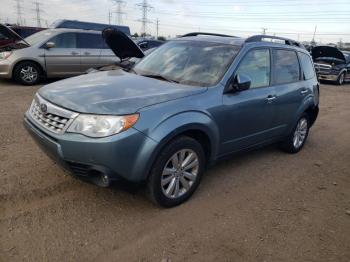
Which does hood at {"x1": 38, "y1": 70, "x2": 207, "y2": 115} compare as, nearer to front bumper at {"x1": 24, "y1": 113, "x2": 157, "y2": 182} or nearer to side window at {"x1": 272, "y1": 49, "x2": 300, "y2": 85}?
front bumper at {"x1": 24, "y1": 113, "x2": 157, "y2": 182}

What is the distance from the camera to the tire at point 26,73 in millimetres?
9562

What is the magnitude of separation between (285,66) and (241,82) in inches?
57.4

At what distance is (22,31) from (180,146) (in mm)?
18193

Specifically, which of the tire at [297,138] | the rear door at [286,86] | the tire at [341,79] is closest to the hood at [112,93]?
the rear door at [286,86]

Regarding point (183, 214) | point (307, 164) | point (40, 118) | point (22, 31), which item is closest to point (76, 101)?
point (40, 118)

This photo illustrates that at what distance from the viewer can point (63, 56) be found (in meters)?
10.1

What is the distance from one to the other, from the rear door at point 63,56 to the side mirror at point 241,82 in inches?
294

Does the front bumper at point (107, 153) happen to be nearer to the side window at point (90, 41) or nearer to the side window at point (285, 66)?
the side window at point (285, 66)

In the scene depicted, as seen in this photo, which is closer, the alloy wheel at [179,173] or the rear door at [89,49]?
the alloy wheel at [179,173]

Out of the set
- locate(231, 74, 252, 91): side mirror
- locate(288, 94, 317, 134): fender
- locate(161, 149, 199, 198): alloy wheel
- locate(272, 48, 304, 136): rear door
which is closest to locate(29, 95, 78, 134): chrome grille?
locate(161, 149, 199, 198): alloy wheel

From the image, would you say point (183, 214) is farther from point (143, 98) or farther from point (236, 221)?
point (143, 98)

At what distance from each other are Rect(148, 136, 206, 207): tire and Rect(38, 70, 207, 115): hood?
48cm

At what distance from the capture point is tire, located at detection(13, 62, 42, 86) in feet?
31.4

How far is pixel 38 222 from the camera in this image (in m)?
3.11
